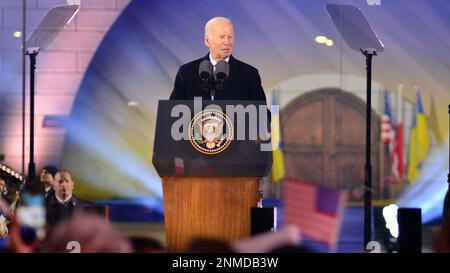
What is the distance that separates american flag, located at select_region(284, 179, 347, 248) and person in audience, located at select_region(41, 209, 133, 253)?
3.45 ft

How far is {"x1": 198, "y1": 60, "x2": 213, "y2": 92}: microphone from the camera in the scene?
428 inches

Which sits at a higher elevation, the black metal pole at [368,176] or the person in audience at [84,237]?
the black metal pole at [368,176]

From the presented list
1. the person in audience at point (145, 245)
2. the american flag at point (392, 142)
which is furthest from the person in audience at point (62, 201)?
the american flag at point (392, 142)

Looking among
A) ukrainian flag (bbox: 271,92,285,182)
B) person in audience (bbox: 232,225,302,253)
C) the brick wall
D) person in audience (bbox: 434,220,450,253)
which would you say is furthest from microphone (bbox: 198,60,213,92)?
person in audience (bbox: 434,220,450,253)

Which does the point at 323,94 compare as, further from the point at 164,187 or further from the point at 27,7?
the point at 27,7

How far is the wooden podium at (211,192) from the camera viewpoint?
1074 centimetres

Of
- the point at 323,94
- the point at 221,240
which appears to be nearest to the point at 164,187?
the point at 221,240

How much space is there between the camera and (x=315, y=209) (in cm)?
1073

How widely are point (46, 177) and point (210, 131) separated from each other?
3.51ft

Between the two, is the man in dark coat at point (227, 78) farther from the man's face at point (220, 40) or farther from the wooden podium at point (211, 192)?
the wooden podium at point (211, 192)

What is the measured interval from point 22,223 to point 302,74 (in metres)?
1.99

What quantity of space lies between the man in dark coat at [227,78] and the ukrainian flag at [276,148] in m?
0.12

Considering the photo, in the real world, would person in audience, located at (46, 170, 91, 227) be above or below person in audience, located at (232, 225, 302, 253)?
above

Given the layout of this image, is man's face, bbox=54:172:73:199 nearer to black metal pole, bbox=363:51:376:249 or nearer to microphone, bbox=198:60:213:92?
microphone, bbox=198:60:213:92
